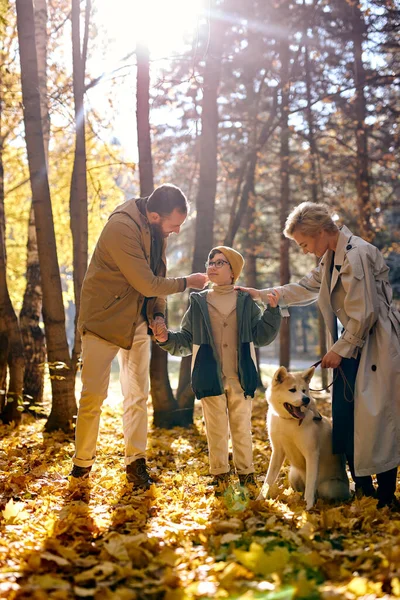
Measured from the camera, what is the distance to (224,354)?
5.38 meters

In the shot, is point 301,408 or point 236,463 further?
point 236,463

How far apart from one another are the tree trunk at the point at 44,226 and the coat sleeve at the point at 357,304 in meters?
4.01

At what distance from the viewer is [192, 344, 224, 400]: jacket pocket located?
5.16 metres

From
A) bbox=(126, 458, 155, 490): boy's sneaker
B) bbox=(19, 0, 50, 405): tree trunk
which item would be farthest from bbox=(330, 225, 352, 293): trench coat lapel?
bbox=(19, 0, 50, 405): tree trunk

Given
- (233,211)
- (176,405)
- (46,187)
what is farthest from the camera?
(233,211)

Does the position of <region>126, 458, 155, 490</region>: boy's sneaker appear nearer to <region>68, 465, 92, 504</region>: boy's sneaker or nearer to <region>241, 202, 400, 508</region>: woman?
<region>68, 465, 92, 504</region>: boy's sneaker

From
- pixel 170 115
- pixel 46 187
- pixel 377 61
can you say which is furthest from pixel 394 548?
pixel 377 61

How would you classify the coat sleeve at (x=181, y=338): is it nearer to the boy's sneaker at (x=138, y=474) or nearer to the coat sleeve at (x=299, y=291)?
the coat sleeve at (x=299, y=291)

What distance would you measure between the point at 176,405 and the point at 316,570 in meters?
6.02

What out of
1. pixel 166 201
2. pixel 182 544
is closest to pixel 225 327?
pixel 166 201

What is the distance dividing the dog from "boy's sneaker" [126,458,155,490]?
1.12 m

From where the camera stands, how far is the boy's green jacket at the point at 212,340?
5191mm

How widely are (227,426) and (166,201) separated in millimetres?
2109

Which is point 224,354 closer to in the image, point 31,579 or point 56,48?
point 31,579
